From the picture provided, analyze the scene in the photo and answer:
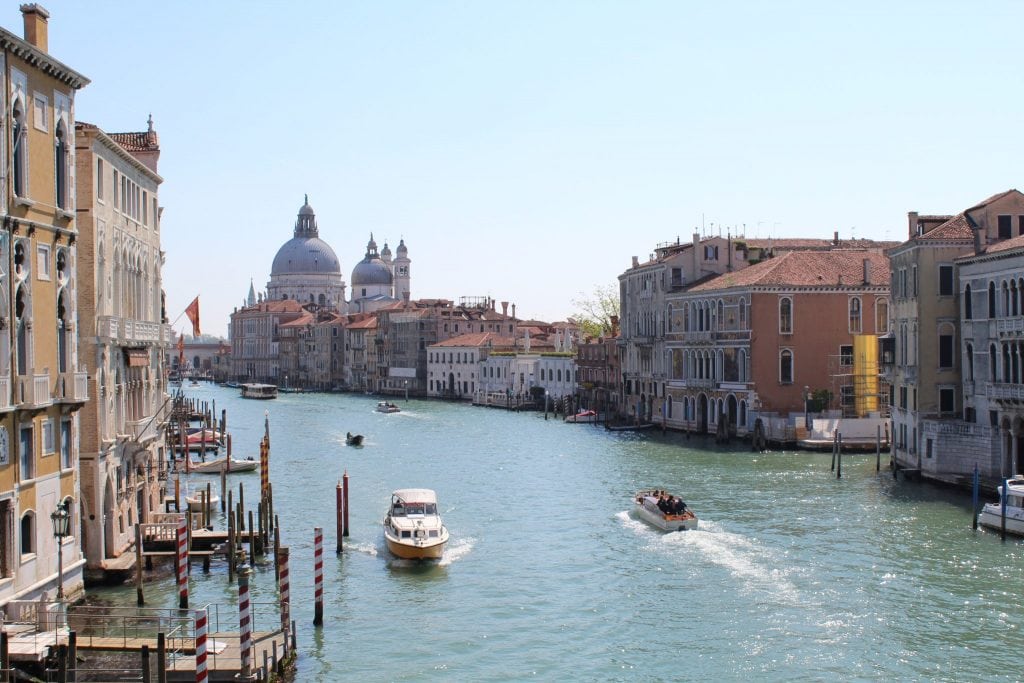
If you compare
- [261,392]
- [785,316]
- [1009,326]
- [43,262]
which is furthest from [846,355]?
[261,392]

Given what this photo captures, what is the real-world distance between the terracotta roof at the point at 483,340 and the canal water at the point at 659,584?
123 feet

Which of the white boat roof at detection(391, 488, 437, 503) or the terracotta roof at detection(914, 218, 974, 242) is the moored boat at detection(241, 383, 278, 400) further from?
the white boat roof at detection(391, 488, 437, 503)

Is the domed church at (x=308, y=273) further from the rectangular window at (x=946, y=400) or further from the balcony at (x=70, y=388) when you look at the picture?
the balcony at (x=70, y=388)

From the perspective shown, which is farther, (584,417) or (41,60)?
(584,417)

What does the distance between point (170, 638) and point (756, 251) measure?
34.5 metres

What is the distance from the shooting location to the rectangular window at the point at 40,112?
12727 millimetres

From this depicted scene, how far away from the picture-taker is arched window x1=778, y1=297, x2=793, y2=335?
37000 millimetres

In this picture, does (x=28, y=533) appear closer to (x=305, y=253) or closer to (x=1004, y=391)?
(x=1004, y=391)

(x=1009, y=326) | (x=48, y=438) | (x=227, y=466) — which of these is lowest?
(x=227, y=466)

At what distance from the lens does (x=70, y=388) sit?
1346 cm

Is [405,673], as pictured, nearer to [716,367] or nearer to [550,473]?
[550,473]

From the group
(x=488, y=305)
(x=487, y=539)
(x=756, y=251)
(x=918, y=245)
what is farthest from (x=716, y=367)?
(x=488, y=305)

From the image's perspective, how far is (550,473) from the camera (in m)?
30.6

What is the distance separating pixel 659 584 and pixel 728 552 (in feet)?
7.31
